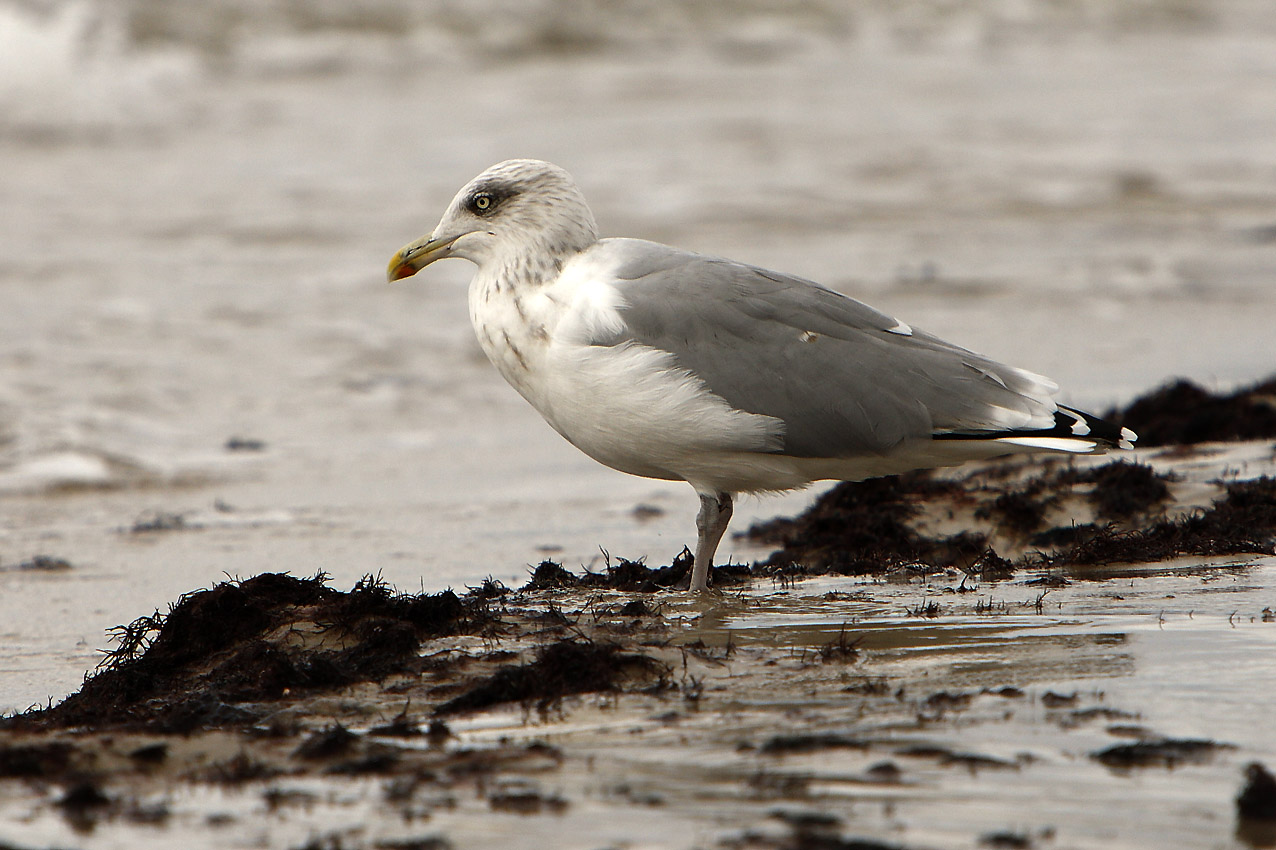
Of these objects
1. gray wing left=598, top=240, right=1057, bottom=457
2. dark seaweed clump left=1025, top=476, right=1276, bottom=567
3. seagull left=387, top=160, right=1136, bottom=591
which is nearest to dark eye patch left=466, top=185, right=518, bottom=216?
seagull left=387, top=160, right=1136, bottom=591

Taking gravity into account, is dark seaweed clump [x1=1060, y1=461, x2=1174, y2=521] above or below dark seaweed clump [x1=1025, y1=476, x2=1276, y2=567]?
above

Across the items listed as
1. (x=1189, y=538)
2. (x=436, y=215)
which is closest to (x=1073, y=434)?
(x=1189, y=538)

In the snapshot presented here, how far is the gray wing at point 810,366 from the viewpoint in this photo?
14.8ft

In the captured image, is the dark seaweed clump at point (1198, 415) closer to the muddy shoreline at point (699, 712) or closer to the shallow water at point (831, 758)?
the muddy shoreline at point (699, 712)

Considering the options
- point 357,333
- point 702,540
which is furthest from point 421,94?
point 702,540

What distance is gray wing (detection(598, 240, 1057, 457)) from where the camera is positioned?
4516 mm

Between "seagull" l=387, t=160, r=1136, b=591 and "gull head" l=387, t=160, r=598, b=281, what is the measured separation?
0.34 feet

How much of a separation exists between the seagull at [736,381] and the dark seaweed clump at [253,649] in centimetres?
79

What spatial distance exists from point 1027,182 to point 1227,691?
13550 millimetres

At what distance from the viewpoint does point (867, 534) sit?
17.5 ft

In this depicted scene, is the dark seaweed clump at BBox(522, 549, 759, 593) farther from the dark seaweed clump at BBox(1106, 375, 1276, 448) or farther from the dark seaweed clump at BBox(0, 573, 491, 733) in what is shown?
the dark seaweed clump at BBox(1106, 375, 1276, 448)

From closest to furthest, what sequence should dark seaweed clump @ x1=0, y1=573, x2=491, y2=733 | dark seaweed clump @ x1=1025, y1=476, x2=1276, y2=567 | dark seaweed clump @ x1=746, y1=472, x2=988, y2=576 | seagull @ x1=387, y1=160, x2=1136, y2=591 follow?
dark seaweed clump @ x1=0, y1=573, x2=491, y2=733
seagull @ x1=387, y1=160, x2=1136, y2=591
dark seaweed clump @ x1=1025, y1=476, x2=1276, y2=567
dark seaweed clump @ x1=746, y1=472, x2=988, y2=576

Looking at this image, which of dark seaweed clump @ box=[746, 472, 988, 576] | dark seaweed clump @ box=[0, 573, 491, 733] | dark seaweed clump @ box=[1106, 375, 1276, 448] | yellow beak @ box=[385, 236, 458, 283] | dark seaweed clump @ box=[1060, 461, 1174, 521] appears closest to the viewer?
dark seaweed clump @ box=[0, 573, 491, 733]

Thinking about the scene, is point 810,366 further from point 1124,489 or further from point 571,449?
point 571,449
